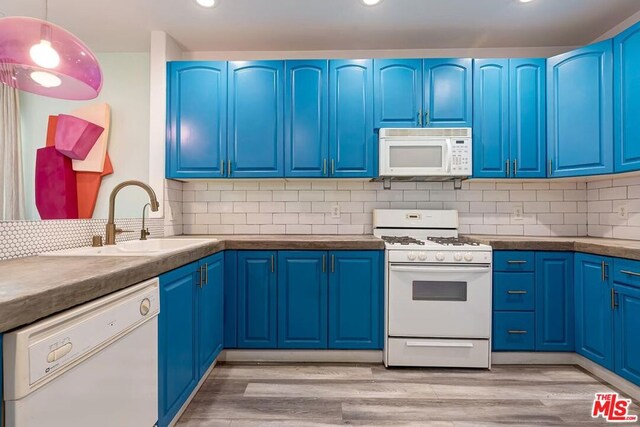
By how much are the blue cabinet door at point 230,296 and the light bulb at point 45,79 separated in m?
1.34

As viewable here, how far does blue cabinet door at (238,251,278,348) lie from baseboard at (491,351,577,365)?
1.60 m

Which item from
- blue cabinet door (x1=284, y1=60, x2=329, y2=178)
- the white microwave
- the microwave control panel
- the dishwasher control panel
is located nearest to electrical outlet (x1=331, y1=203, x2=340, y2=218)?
blue cabinet door (x1=284, y1=60, x2=329, y2=178)

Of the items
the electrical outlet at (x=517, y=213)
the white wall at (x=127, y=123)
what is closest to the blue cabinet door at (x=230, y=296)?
the white wall at (x=127, y=123)

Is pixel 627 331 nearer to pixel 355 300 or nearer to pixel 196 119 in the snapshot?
pixel 355 300

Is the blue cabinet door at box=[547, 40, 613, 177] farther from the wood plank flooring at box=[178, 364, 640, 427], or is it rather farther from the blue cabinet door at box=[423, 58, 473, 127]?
the wood plank flooring at box=[178, 364, 640, 427]

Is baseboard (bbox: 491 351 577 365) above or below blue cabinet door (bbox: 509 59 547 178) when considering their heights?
below

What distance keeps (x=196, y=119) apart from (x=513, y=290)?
8.88 feet

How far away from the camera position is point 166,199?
2654 millimetres

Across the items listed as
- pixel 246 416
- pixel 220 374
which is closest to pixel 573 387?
pixel 246 416

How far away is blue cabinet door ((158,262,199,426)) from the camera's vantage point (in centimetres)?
145

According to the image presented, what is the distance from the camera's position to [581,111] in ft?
7.82

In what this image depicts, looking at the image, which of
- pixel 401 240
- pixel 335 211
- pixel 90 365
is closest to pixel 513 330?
pixel 401 240

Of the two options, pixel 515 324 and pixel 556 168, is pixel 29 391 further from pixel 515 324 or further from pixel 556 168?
pixel 556 168

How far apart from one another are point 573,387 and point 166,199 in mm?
3140
